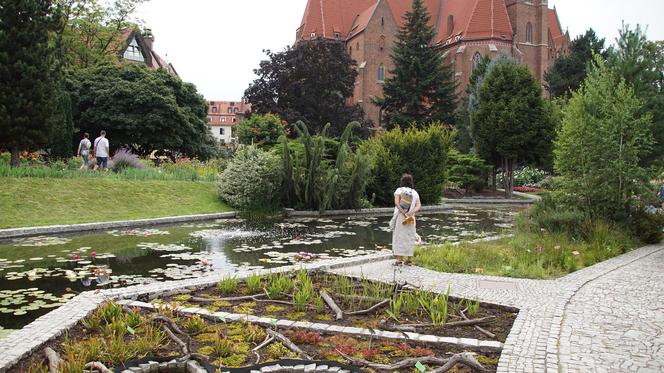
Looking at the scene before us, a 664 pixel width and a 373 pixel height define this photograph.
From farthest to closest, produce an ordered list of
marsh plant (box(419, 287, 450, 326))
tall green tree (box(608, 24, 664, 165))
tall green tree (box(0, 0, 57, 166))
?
tall green tree (box(0, 0, 57, 166))
tall green tree (box(608, 24, 664, 165))
marsh plant (box(419, 287, 450, 326))

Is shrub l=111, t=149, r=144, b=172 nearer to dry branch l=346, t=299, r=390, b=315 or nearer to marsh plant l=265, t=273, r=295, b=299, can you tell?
marsh plant l=265, t=273, r=295, b=299

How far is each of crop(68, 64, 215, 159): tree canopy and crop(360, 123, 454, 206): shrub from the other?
1283 cm

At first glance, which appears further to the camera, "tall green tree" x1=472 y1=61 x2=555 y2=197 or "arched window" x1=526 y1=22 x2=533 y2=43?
"arched window" x1=526 y1=22 x2=533 y2=43

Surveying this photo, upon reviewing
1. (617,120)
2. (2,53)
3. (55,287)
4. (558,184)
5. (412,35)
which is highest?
(412,35)

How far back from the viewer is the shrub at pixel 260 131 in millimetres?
27953

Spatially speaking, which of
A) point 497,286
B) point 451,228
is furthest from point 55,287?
point 451,228

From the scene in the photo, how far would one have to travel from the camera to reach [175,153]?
3381 cm

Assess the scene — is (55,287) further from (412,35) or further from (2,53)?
(412,35)

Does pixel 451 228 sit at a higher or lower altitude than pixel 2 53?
lower

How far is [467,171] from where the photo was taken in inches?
1292

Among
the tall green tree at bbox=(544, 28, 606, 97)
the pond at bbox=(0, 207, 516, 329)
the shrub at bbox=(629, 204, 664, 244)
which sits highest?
the tall green tree at bbox=(544, 28, 606, 97)

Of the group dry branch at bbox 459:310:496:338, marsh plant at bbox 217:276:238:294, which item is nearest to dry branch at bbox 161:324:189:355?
marsh plant at bbox 217:276:238:294

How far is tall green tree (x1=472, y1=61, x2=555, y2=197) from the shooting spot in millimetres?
30750

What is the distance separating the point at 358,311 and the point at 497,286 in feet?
8.76
